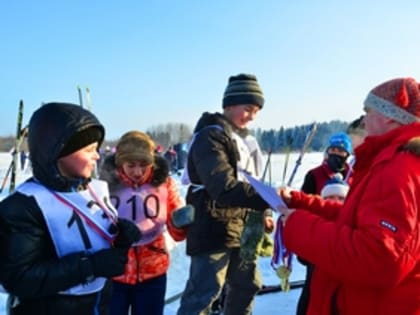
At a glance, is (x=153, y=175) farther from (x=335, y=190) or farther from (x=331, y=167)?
(x=331, y=167)

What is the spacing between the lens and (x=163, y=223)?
3031mm

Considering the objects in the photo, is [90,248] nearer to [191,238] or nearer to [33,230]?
[33,230]

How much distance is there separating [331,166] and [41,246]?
3.03 m

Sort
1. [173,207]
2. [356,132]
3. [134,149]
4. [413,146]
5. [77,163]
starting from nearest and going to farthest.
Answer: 1. [413,146]
2. [77,163]
3. [134,149]
4. [173,207]
5. [356,132]

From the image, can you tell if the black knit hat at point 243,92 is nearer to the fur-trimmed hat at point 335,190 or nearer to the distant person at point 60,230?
the fur-trimmed hat at point 335,190

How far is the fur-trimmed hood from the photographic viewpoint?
3.00 metres

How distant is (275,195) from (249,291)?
5.74 ft

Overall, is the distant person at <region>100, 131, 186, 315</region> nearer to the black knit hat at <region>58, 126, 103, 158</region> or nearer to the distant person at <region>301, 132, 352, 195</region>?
the black knit hat at <region>58, 126, 103, 158</region>

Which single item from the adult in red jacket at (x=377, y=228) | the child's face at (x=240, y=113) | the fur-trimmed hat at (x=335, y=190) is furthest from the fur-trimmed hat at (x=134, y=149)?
the fur-trimmed hat at (x=335, y=190)

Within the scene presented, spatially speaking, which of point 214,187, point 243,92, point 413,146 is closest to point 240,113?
point 243,92

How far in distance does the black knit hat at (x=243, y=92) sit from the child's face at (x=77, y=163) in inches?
62.2

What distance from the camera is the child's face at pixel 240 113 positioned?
3387mm

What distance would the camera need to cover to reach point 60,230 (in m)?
1.84

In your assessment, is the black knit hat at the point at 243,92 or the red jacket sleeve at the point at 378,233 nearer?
the red jacket sleeve at the point at 378,233
